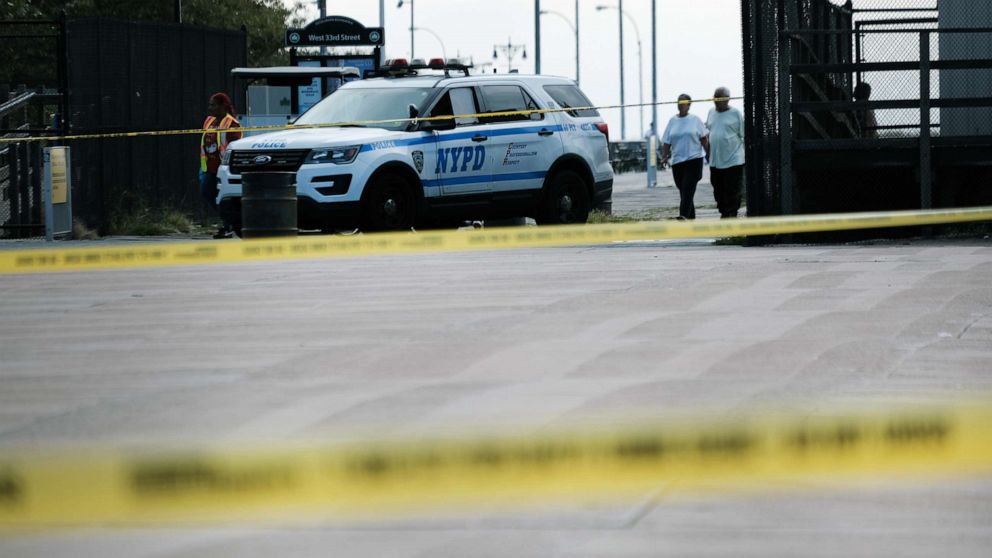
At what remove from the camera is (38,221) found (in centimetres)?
2177

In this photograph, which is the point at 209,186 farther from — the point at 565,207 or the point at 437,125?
the point at 565,207

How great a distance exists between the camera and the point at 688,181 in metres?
21.3

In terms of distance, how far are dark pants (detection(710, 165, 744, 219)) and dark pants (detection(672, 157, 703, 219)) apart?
530 mm

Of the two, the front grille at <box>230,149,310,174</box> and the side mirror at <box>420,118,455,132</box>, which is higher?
the side mirror at <box>420,118,455,132</box>

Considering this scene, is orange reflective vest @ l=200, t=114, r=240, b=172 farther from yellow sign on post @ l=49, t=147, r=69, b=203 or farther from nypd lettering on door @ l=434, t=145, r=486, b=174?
nypd lettering on door @ l=434, t=145, r=486, b=174

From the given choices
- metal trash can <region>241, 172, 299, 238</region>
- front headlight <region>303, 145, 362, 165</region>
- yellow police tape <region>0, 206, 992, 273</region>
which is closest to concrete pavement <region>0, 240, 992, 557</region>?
yellow police tape <region>0, 206, 992, 273</region>

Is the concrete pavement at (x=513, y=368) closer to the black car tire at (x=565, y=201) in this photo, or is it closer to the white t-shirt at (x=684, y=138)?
the black car tire at (x=565, y=201)

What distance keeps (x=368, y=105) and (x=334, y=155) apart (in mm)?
Result: 1482

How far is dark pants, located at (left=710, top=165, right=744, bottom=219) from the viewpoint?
20.3m

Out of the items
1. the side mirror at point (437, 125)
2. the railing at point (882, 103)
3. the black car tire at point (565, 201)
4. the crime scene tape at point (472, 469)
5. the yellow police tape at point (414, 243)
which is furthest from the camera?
the black car tire at point (565, 201)

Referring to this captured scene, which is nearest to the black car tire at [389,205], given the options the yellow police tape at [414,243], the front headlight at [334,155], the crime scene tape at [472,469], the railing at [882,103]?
the front headlight at [334,155]

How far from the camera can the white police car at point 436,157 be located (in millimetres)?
18047

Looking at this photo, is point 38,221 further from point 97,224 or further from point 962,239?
point 962,239

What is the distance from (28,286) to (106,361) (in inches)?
193
